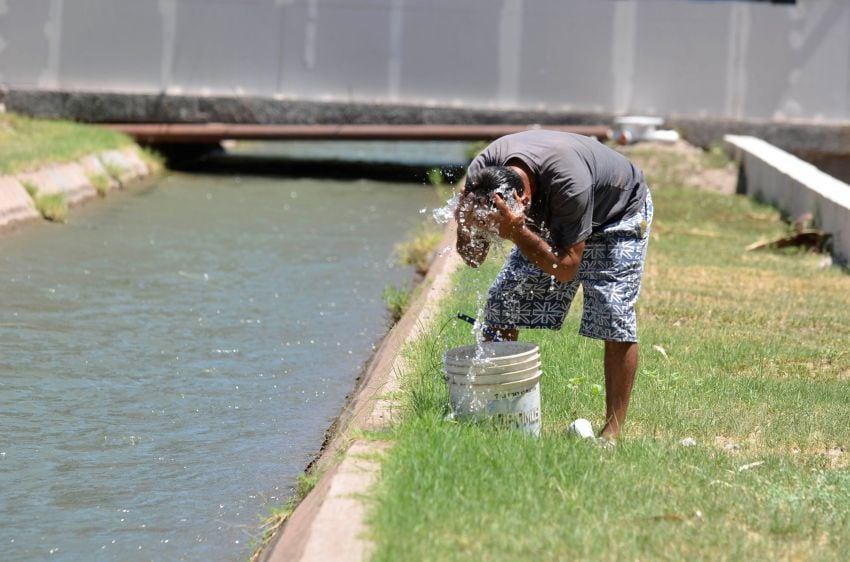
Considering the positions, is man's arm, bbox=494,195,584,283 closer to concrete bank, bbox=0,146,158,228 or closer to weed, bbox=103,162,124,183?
concrete bank, bbox=0,146,158,228

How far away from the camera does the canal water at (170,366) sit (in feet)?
19.2

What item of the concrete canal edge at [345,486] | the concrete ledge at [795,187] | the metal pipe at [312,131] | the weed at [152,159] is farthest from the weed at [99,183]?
the concrete canal edge at [345,486]

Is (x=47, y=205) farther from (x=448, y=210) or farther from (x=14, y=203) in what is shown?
(x=448, y=210)

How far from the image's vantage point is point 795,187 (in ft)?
48.5

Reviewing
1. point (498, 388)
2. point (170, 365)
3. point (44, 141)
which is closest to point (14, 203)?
point (44, 141)

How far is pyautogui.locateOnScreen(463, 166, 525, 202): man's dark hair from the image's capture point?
5461 mm

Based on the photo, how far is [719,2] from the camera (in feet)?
67.0

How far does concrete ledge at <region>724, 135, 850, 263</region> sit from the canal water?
4.14 m

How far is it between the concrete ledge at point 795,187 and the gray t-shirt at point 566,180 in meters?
6.85

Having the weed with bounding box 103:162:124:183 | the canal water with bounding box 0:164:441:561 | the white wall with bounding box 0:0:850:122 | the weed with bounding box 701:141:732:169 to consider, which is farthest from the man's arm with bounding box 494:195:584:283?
the white wall with bounding box 0:0:850:122

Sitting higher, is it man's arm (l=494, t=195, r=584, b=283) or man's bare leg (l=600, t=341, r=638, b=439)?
man's arm (l=494, t=195, r=584, b=283)

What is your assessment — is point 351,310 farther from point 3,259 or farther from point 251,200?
point 251,200

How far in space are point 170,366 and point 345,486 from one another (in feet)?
12.4

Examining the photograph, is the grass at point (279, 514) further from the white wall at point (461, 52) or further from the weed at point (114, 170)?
the white wall at point (461, 52)
